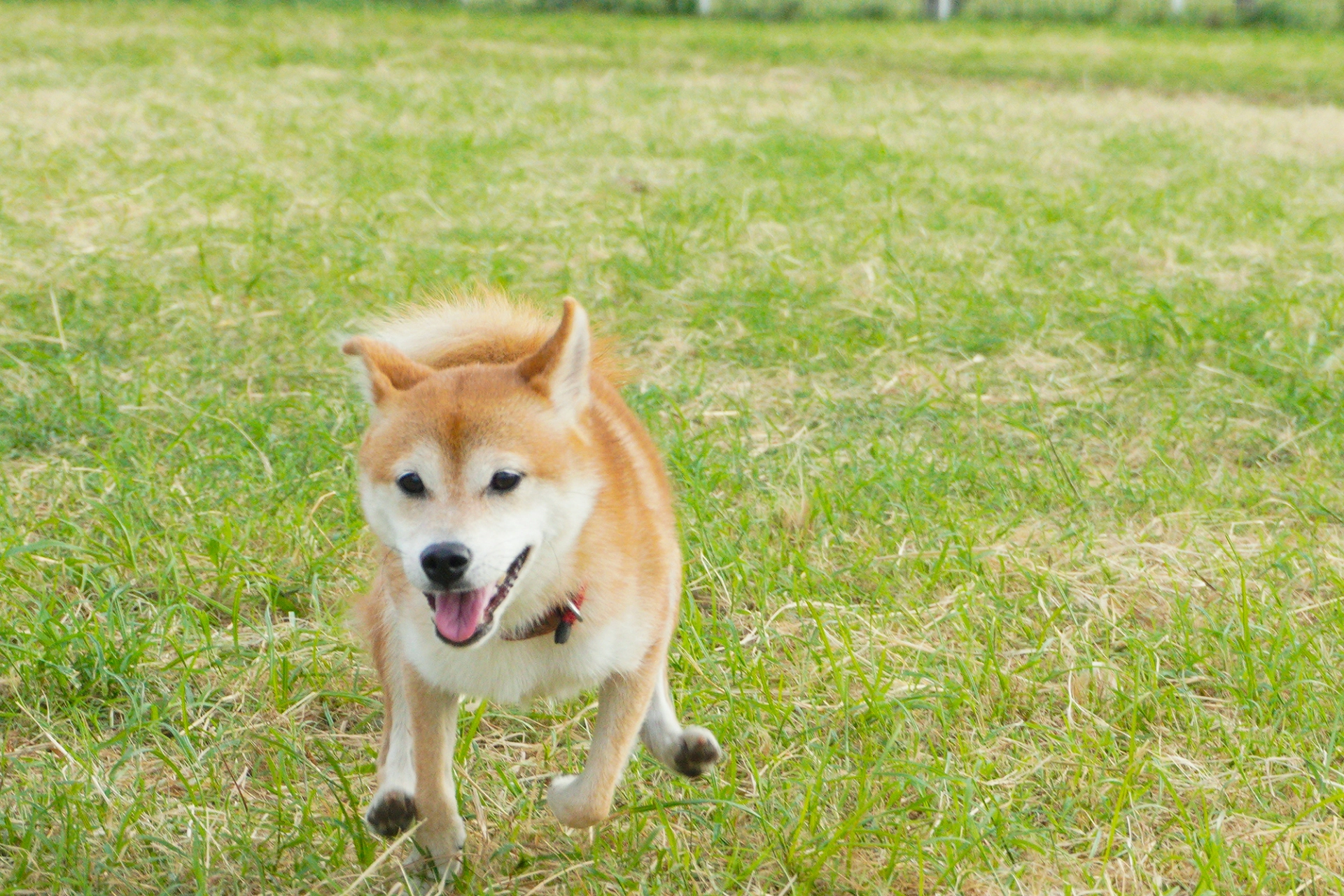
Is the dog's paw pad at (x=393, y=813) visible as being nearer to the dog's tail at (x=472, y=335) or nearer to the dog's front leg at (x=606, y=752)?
the dog's front leg at (x=606, y=752)

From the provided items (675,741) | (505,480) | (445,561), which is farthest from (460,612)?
(675,741)

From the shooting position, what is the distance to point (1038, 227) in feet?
21.1

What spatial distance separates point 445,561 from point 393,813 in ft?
1.77

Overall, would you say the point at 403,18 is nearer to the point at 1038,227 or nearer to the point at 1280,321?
the point at 1038,227

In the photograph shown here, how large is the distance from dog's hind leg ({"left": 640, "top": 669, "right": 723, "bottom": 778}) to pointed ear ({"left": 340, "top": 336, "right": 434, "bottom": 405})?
2.27ft

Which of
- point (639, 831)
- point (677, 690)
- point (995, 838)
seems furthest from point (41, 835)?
point (995, 838)

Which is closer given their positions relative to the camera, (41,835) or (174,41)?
(41,835)

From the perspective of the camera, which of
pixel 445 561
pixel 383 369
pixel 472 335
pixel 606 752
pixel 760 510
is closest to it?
pixel 445 561

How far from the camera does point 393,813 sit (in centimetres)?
221

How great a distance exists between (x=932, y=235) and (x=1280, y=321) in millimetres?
1759

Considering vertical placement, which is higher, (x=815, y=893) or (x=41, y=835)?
(x=41, y=835)

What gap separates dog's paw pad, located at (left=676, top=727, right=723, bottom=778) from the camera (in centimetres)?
235

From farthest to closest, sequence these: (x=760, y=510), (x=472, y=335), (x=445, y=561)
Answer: (x=760, y=510) → (x=472, y=335) → (x=445, y=561)

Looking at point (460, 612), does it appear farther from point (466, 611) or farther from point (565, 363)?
point (565, 363)
